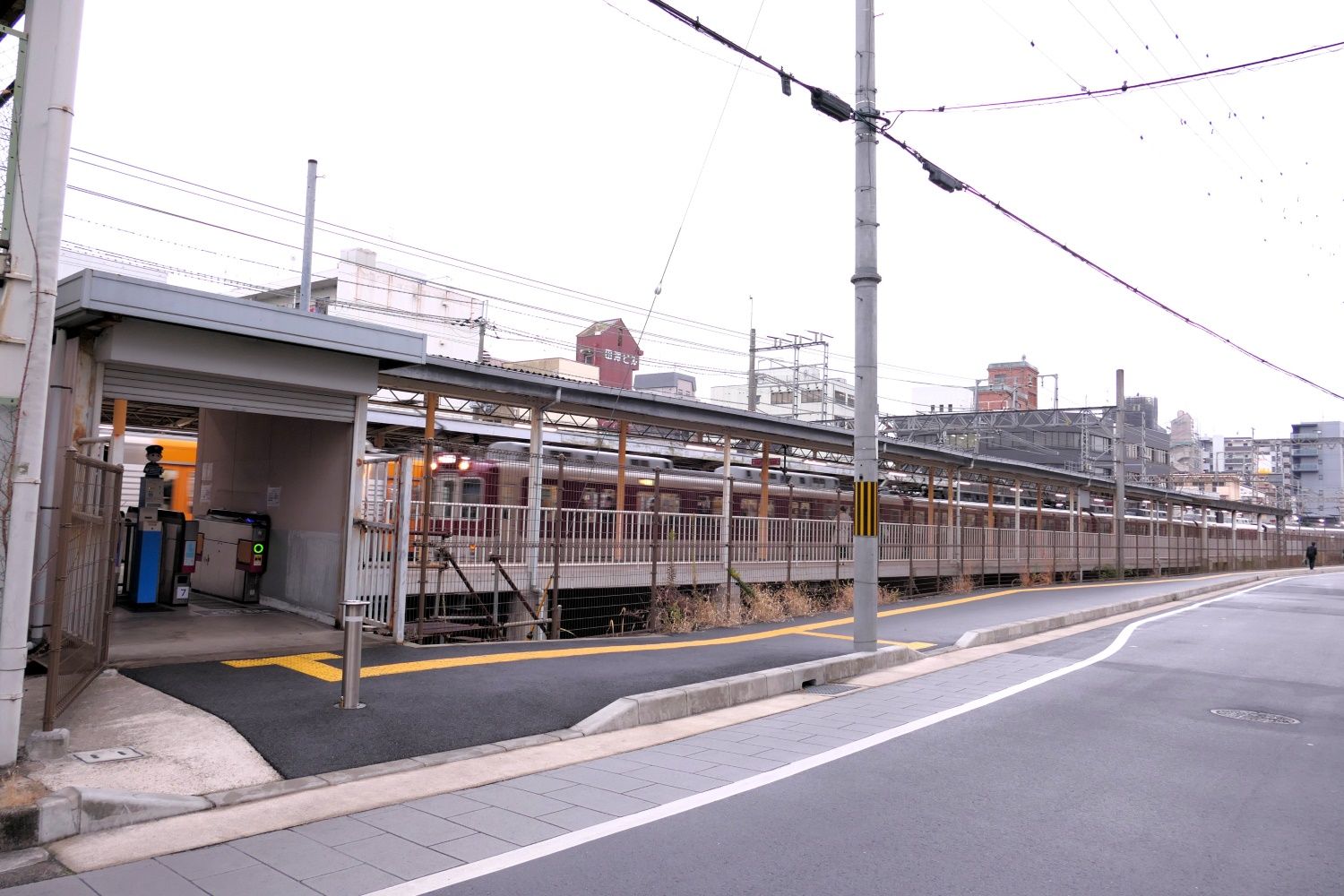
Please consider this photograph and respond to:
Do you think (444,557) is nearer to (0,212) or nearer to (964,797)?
(0,212)

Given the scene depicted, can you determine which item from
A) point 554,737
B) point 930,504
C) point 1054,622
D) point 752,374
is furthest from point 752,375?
point 554,737

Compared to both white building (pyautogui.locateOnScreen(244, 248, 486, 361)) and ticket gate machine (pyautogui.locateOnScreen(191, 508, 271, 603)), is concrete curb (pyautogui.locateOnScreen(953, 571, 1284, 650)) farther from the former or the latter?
white building (pyautogui.locateOnScreen(244, 248, 486, 361))

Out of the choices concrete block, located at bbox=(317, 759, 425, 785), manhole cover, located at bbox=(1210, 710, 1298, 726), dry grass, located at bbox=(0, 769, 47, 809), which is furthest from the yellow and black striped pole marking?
dry grass, located at bbox=(0, 769, 47, 809)

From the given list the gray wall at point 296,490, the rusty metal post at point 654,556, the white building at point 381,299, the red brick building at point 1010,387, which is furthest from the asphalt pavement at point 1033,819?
the red brick building at point 1010,387

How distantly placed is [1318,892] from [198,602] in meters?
13.3

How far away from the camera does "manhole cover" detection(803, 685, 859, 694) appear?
33.4ft

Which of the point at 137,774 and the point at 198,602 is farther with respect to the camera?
the point at 198,602

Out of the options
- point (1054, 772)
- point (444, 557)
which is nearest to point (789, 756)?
point (1054, 772)

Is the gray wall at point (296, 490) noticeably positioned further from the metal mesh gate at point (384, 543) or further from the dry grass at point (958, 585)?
the dry grass at point (958, 585)

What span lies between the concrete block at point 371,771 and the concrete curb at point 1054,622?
9.62 meters

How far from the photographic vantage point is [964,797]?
237 inches

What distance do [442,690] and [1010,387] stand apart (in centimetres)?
5543

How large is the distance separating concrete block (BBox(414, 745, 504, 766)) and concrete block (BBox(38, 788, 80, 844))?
6.78ft

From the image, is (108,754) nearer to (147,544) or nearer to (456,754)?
(456,754)
